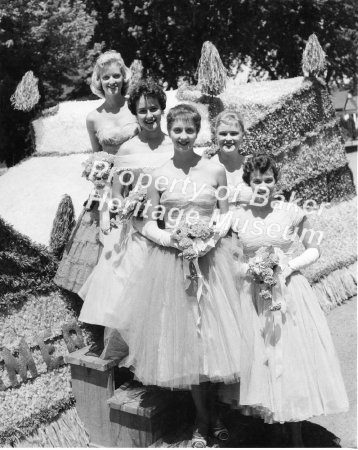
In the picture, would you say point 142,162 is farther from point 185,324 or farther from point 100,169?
point 185,324

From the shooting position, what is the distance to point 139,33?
55.5 feet

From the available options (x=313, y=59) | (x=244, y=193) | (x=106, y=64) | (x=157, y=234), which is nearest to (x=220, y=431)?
(x=157, y=234)

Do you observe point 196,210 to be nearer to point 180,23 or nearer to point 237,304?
point 237,304

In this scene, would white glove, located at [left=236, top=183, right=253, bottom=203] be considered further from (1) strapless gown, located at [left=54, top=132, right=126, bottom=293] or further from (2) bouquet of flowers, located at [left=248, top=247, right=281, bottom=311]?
(1) strapless gown, located at [left=54, top=132, right=126, bottom=293]

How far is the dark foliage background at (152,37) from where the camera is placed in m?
12.8

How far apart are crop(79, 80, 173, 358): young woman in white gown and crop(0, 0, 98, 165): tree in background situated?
8.59 meters

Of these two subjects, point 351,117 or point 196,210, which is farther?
point 351,117

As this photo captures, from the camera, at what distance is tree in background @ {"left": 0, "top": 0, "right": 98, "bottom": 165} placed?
41.0 ft

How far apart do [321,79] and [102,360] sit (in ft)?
19.6

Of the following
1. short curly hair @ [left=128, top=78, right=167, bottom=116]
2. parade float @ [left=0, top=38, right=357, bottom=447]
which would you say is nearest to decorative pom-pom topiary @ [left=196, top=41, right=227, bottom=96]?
parade float @ [left=0, top=38, right=357, bottom=447]

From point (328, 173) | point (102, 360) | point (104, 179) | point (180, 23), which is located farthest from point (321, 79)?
point (180, 23)

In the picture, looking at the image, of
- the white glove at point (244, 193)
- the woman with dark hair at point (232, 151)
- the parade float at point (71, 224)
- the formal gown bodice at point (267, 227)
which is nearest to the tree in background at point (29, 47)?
the parade float at point (71, 224)

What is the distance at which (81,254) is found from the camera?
4328mm

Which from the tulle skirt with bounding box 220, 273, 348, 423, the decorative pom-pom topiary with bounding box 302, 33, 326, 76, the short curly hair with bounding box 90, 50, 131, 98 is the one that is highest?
the decorative pom-pom topiary with bounding box 302, 33, 326, 76
